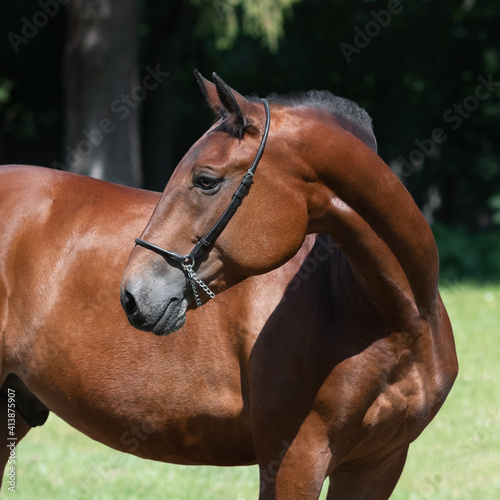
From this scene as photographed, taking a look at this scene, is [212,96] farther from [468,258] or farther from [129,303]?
[468,258]

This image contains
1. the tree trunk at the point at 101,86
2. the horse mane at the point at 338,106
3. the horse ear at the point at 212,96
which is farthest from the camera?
the tree trunk at the point at 101,86

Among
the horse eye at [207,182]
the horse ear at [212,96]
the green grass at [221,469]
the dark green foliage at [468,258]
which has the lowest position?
the dark green foliage at [468,258]

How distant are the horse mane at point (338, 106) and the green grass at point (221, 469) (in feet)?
10.0

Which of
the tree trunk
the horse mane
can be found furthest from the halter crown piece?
the tree trunk

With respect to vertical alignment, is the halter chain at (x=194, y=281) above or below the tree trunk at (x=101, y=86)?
above

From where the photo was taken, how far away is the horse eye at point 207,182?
7.55ft

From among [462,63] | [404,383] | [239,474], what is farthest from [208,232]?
[462,63]

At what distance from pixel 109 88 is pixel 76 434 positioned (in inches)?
235

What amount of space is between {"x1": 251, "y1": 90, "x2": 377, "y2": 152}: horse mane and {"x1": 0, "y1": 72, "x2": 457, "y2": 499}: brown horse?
2cm

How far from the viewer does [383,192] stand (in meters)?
2.50

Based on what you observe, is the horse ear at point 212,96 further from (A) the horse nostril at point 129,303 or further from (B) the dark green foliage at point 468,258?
(B) the dark green foliage at point 468,258

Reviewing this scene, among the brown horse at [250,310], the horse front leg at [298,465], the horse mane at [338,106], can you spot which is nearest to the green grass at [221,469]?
the brown horse at [250,310]

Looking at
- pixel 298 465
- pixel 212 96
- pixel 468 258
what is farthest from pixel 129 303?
pixel 468 258

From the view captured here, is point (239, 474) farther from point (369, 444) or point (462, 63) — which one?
Result: point (462, 63)
